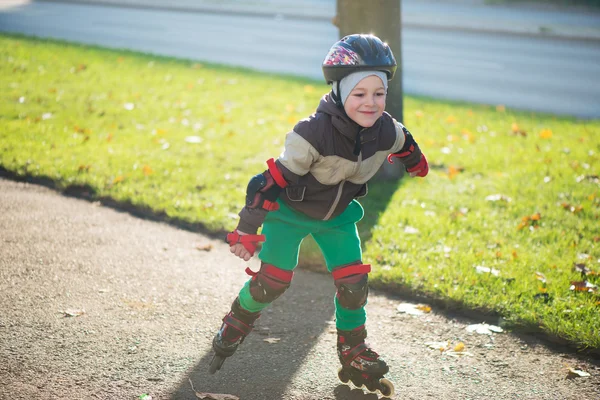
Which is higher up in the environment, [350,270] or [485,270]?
[350,270]

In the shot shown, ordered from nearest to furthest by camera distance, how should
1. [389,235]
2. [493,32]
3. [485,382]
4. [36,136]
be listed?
[485,382]
[389,235]
[36,136]
[493,32]

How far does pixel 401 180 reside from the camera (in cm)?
639

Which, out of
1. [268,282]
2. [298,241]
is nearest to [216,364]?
[268,282]

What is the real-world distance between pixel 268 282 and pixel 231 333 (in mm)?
344

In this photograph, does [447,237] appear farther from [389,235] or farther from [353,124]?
[353,124]

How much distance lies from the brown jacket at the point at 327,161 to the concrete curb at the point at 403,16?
15.0 m

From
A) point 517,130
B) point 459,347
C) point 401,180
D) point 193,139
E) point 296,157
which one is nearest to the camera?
point 296,157

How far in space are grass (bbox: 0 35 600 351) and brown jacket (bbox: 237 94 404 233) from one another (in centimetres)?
140

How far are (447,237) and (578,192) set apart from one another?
1701 millimetres

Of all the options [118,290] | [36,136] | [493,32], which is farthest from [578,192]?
[493,32]

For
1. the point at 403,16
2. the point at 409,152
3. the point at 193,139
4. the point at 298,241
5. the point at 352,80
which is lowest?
the point at 193,139

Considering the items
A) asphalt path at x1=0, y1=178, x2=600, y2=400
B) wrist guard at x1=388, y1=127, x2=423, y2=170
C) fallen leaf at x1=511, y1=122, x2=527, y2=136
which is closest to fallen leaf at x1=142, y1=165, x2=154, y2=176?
asphalt path at x1=0, y1=178, x2=600, y2=400

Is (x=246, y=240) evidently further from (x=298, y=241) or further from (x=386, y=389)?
(x=386, y=389)

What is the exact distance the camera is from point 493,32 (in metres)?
17.1
